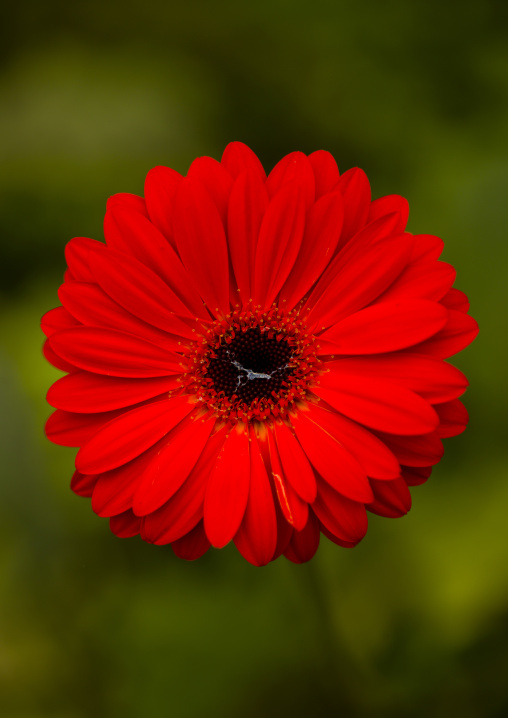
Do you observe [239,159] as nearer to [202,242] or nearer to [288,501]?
[202,242]

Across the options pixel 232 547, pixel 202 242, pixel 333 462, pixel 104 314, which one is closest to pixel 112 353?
pixel 104 314

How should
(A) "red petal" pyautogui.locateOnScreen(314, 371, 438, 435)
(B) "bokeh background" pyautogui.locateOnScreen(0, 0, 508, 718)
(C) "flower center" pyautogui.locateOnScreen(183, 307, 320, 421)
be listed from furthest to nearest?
(B) "bokeh background" pyautogui.locateOnScreen(0, 0, 508, 718) → (C) "flower center" pyautogui.locateOnScreen(183, 307, 320, 421) → (A) "red petal" pyautogui.locateOnScreen(314, 371, 438, 435)

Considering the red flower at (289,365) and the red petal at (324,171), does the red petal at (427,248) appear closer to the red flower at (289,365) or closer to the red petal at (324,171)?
the red flower at (289,365)

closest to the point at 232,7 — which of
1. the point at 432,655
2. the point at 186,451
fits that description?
the point at 186,451

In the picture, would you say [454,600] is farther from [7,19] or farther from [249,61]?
[7,19]

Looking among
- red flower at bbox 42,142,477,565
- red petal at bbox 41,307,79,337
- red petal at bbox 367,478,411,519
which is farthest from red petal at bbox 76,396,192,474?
red petal at bbox 367,478,411,519

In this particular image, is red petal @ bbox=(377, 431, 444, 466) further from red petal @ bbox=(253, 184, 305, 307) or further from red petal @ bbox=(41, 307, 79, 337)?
red petal @ bbox=(41, 307, 79, 337)
